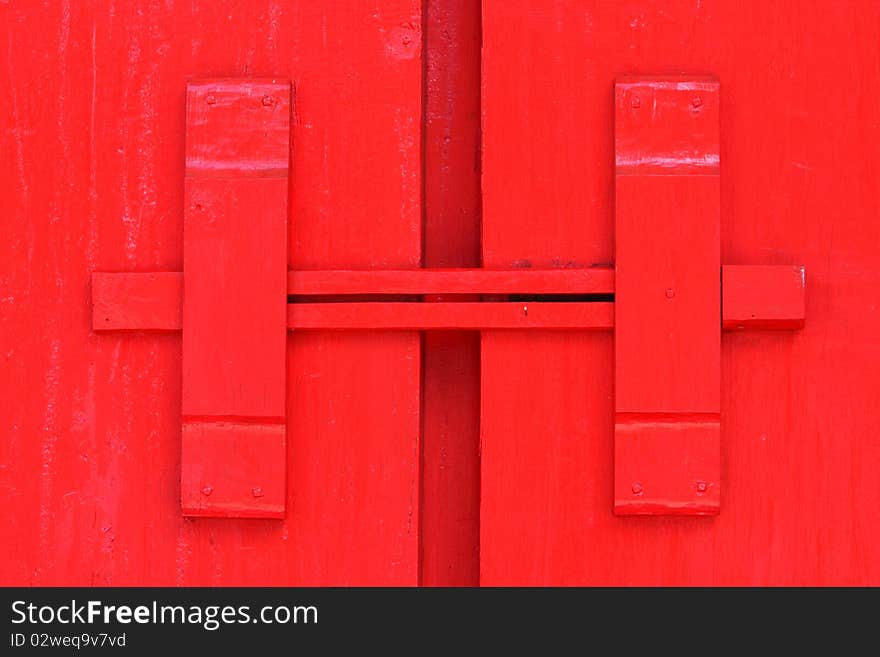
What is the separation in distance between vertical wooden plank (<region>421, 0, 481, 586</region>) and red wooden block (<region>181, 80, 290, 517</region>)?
0.20 metres

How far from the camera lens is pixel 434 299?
1460 mm

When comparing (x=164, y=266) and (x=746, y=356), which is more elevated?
(x=164, y=266)

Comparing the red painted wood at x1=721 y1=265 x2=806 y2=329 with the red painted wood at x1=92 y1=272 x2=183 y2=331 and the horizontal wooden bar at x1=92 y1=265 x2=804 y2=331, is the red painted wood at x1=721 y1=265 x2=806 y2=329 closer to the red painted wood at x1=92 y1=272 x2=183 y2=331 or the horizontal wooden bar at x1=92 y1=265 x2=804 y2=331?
the horizontal wooden bar at x1=92 y1=265 x2=804 y2=331

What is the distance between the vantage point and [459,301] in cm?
146

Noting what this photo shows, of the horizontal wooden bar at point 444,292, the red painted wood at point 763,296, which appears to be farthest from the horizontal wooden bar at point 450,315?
the red painted wood at point 763,296

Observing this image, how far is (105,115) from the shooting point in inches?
58.2

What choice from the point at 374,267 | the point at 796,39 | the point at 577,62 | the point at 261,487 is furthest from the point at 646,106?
the point at 261,487

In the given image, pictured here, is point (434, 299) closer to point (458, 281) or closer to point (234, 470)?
point (458, 281)

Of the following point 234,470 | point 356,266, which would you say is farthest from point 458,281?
point 234,470

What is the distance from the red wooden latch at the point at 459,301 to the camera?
4.59 ft

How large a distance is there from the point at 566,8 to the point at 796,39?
0.98 feet

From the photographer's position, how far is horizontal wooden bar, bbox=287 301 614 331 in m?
1.41

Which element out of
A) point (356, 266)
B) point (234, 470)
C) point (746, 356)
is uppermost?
point (356, 266)

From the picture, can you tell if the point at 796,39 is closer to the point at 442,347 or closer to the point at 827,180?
the point at 827,180
